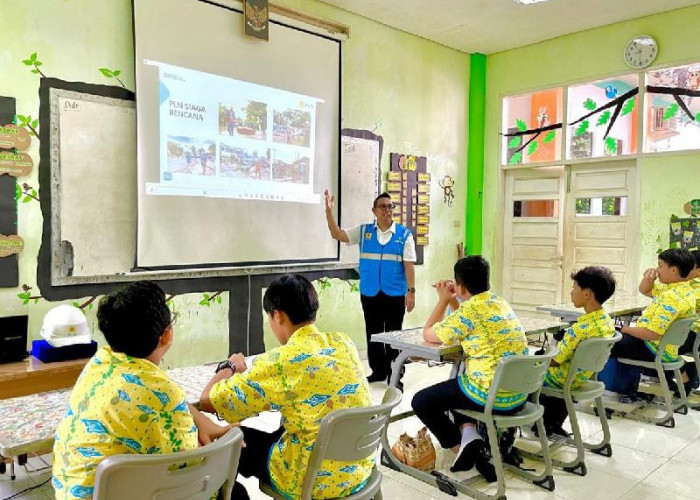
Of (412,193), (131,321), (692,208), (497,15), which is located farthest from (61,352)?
(692,208)

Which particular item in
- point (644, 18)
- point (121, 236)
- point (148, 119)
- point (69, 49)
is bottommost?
point (121, 236)

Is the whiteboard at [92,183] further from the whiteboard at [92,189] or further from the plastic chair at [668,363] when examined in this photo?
the plastic chair at [668,363]

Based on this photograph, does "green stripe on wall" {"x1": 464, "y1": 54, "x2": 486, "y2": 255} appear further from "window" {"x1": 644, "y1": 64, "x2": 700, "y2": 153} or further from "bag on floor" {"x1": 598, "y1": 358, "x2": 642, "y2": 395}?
"bag on floor" {"x1": 598, "y1": 358, "x2": 642, "y2": 395}

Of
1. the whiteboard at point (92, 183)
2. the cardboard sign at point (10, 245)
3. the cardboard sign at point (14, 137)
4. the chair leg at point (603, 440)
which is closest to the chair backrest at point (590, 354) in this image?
the chair leg at point (603, 440)

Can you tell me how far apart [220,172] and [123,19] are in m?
1.24

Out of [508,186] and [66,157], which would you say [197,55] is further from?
[508,186]

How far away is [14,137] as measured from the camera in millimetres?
3449

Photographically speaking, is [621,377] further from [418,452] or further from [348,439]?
[348,439]

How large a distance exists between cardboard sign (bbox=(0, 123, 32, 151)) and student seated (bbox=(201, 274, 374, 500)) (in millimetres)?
2509

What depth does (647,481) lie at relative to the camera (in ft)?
9.44

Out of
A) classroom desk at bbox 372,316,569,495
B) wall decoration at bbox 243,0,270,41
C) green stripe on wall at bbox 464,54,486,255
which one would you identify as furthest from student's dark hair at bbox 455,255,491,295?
green stripe on wall at bbox 464,54,486,255

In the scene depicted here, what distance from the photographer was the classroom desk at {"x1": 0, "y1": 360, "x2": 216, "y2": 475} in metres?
1.42

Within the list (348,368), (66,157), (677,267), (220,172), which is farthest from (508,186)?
(348,368)

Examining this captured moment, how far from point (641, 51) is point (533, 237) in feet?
7.28
